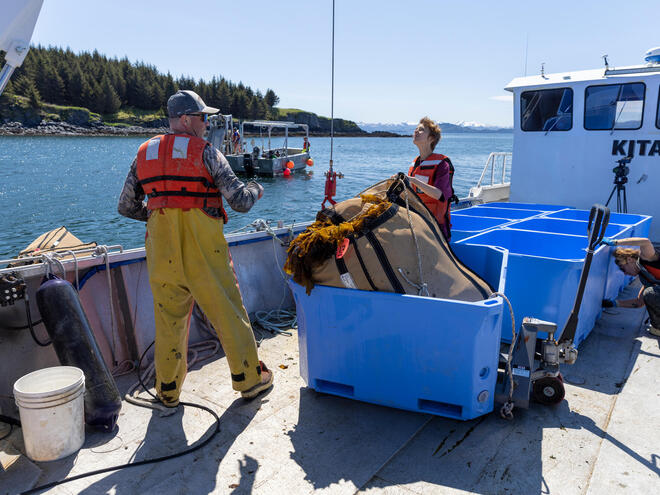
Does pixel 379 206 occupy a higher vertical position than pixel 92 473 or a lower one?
higher

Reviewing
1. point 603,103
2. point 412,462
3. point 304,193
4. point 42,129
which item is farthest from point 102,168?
point 42,129

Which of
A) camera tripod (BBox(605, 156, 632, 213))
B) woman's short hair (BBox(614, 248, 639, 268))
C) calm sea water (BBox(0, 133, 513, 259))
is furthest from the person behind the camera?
calm sea water (BBox(0, 133, 513, 259))

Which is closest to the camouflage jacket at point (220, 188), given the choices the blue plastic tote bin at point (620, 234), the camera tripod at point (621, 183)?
the blue plastic tote bin at point (620, 234)

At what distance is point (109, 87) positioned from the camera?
117562 mm

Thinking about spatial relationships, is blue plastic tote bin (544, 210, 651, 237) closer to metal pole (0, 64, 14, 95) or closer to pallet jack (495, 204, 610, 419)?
pallet jack (495, 204, 610, 419)

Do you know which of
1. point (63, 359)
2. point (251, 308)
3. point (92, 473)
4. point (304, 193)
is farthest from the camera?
point (304, 193)

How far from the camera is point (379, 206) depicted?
3.22m

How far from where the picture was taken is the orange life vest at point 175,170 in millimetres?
3027

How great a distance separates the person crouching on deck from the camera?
14.9 ft

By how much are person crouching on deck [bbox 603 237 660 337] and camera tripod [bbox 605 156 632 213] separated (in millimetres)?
3943

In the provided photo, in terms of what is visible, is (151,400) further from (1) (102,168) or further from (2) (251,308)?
(1) (102,168)

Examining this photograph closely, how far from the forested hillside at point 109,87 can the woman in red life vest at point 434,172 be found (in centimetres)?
11720

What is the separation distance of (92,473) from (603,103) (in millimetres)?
9035

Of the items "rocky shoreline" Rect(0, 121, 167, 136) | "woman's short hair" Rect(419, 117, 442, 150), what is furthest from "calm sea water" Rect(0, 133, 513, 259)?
"rocky shoreline" Rect(0, 121, 167, 136)
